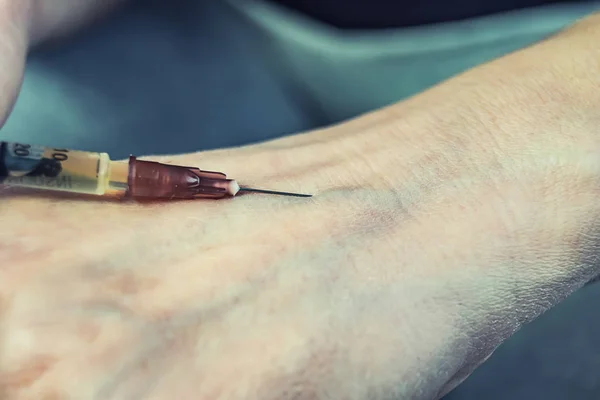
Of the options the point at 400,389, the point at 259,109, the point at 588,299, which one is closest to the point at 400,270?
the point at 400,389

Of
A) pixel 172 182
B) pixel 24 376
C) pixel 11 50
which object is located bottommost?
pixel 24 376

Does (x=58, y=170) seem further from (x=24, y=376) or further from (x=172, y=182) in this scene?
(x=24, y=376)

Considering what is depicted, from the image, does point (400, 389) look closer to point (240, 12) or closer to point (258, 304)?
point (258, 304)

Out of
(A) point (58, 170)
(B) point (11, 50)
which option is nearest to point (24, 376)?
(A) point (58, 170)

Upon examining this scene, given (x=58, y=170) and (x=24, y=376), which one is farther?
(x=58, y=170)

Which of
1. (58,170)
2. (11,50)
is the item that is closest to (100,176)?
(58,170)

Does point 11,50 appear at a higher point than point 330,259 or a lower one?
higher
